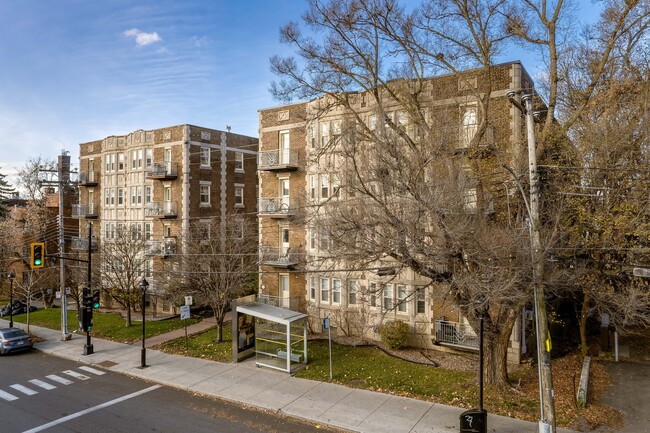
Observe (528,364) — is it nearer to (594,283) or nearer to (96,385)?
(594,283)

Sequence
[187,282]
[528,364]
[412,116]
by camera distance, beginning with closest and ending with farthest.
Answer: [412,116]
[528,364]
[187,282]

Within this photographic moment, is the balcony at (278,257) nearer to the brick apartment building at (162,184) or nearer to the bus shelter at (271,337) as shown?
the bus shelter at (271,337)

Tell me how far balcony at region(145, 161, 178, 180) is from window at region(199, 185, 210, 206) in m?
2.15

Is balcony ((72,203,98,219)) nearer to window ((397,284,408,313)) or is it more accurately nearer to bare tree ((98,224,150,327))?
bare tree ((98,224,150,327))

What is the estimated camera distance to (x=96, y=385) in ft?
56.2

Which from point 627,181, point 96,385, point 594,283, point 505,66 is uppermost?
point 505,66

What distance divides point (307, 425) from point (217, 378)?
18.9 feet

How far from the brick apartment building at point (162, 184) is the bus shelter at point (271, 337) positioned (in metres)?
12.3

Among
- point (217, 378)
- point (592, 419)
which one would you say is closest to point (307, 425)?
point (217, 378)

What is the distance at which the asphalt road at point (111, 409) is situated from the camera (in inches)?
503

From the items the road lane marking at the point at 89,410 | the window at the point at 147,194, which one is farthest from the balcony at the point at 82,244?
the road lane marking at the point at 89,410

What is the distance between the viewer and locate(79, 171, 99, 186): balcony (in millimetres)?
37406

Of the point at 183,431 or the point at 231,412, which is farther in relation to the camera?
the point at 231,412

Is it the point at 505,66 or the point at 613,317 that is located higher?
the point at 505,66
